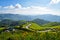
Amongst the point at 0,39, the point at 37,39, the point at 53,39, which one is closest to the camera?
the point at 53,39

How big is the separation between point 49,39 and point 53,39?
3.13m

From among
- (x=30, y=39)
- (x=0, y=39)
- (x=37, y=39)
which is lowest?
(x=0, y=39)

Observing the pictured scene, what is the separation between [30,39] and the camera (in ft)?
289

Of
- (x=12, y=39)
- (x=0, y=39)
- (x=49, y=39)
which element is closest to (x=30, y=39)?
(x=49, y=39)

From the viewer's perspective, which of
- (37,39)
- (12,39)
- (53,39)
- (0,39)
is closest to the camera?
(53,39)

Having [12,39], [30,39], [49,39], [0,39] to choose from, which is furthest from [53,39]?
[0,39]

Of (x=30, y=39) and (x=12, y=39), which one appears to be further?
(x=12, y=39)

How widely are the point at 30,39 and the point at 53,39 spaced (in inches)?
542

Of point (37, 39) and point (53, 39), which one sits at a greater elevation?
point (53, 39)

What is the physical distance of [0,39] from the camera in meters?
137

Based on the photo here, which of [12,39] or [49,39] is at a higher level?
[49,39]

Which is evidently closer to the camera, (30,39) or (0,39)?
(30,39)

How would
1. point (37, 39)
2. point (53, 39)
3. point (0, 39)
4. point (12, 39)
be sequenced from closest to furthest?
point (53, 39) < point (37, 39) < point (12, 39) < point (0, 39)

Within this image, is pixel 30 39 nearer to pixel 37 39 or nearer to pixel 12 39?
pixel 37 39
